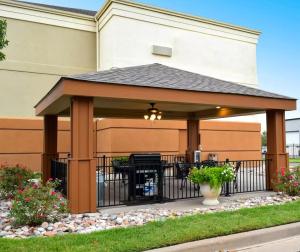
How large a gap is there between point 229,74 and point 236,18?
5935mm

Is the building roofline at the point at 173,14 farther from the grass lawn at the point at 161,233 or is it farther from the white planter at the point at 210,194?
the grass lawn at the point at 161,233

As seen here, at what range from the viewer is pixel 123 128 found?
18.1 meters

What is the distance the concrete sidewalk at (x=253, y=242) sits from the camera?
5.37m

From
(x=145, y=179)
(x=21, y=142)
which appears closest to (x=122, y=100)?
(x=145, y=179)

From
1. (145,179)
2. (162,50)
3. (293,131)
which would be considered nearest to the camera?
(145,179)

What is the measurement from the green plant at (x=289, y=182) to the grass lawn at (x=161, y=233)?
2.37 m

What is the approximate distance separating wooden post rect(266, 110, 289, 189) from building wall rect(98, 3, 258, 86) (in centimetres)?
927

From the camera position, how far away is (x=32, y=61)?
1802 cm

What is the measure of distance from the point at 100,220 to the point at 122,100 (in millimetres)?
3182

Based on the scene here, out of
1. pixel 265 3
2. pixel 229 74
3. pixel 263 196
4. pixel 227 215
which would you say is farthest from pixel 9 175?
pixel 265 3

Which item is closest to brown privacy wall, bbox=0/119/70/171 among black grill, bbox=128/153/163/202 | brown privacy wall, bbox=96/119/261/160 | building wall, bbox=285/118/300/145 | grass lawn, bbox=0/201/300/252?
brown privacy wall, bbox=96/119/261/160

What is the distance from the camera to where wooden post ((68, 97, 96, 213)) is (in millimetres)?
7734

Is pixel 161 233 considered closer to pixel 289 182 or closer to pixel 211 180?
pixel 211 180

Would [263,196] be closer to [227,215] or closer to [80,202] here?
[227,215]
